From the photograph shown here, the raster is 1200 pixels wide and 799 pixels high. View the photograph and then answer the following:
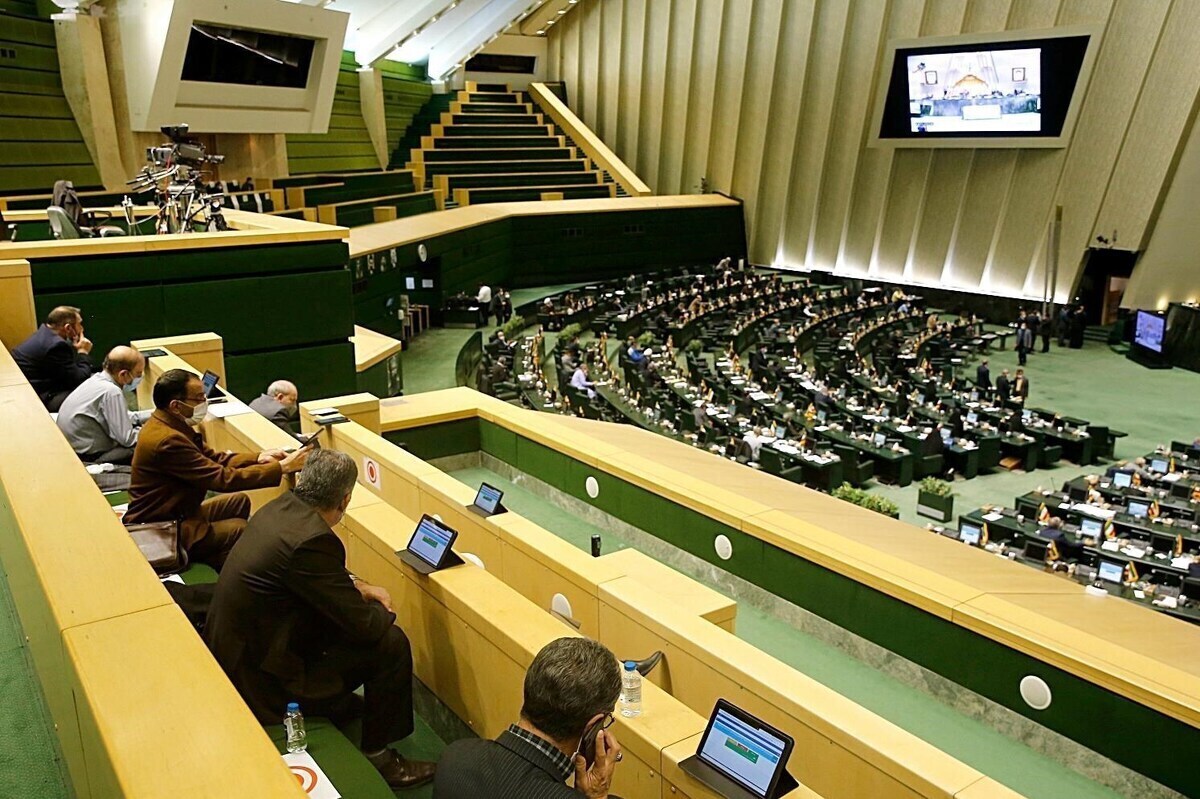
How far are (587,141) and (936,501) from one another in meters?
19.5

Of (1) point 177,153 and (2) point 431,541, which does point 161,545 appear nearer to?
(2) point 431,541

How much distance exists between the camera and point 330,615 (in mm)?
2904

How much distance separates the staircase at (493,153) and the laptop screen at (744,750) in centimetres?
2090

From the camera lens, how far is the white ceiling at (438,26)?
2130 cm

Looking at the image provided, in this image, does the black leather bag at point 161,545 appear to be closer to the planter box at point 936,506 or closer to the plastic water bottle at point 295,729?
the plastic water bottle at point 295,729

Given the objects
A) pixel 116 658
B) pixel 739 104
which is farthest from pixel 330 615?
pixel 739 104

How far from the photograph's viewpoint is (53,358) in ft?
18.1

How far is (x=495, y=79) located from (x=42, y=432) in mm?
26418

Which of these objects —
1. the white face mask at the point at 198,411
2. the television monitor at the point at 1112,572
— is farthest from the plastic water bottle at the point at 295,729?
the television monitor at the point at 1112,572

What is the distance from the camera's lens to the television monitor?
714 cm

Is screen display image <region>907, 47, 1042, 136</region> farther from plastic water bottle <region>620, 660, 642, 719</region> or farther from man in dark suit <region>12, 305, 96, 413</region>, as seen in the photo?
plastic water bottle <region>620, 660, 642, 719</region>

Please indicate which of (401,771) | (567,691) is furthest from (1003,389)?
(567,691)

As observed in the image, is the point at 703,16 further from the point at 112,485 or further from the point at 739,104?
the point at 112,485

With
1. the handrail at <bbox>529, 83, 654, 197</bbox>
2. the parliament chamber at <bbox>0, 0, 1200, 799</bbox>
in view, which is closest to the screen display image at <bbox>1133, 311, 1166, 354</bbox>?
the parliament chamber at <bbox>0, 0, 1200, 799</bbox>
